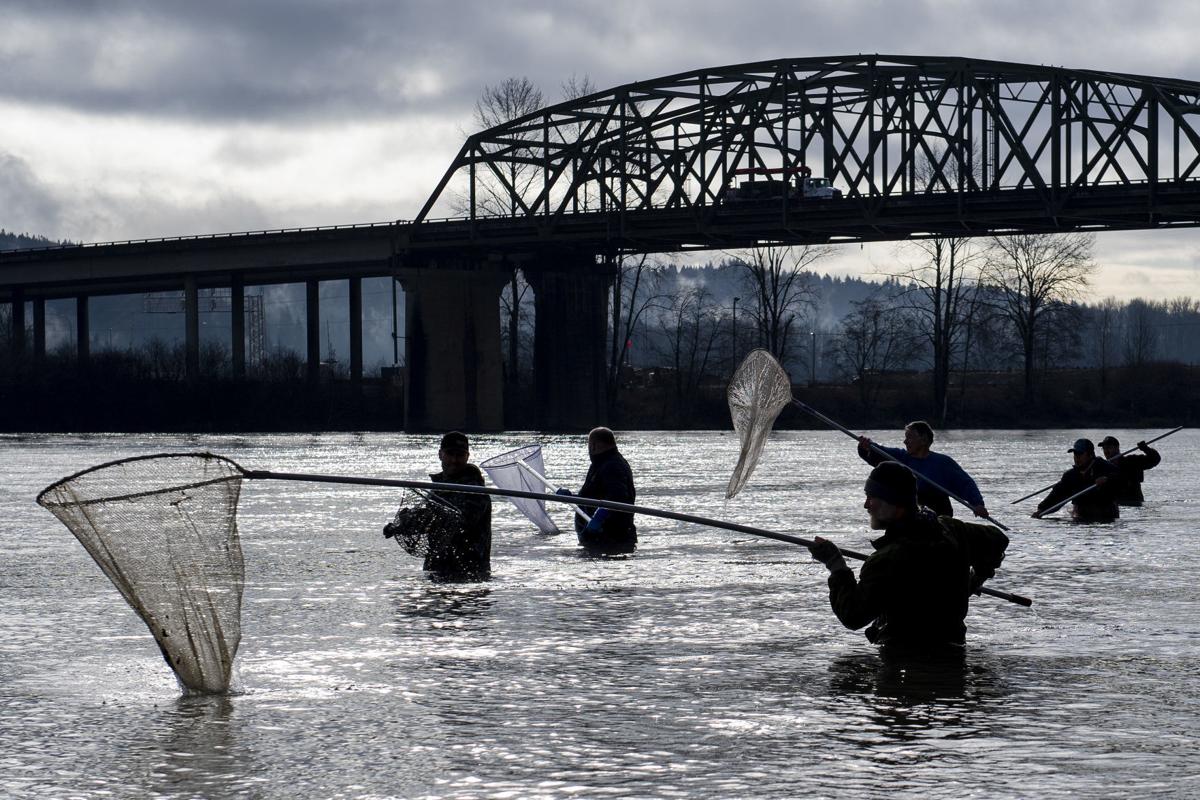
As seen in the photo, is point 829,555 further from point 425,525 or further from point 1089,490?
point 1089,490

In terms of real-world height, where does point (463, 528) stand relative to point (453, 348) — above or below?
below

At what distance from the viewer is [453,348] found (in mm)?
85250

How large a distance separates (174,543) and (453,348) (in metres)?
76.0

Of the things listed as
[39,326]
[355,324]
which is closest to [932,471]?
[355,324]

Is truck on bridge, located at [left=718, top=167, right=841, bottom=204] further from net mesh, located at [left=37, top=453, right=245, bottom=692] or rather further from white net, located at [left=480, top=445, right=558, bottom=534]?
net mesh, located at [left=37, top=453, right=245, bottom=692]

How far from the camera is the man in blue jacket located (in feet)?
49.5

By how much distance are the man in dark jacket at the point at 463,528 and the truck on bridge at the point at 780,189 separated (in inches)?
2290

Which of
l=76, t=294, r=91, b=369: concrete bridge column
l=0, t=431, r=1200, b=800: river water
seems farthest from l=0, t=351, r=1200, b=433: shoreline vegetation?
l=0, t=431, r=1200, b=800: river water

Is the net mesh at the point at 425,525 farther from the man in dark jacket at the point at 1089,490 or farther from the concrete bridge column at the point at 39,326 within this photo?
the concrete bridge column at the point at 39,326

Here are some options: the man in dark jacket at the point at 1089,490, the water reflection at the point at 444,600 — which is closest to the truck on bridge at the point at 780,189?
the man in dark jacket at the point at 1089,490

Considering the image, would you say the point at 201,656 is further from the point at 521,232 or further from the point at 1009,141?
the point at 521,232

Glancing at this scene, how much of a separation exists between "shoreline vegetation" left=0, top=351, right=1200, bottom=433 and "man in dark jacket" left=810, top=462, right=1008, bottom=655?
77.4m

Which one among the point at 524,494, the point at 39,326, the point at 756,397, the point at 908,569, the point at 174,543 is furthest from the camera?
the point at 39,326

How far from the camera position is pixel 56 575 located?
16625mm
